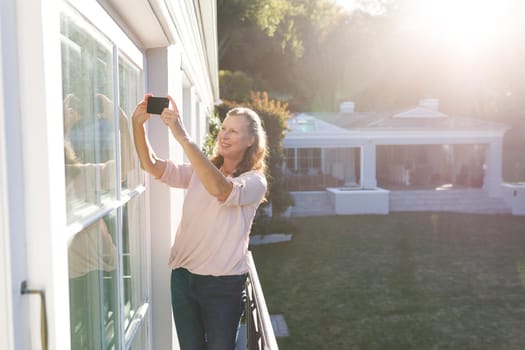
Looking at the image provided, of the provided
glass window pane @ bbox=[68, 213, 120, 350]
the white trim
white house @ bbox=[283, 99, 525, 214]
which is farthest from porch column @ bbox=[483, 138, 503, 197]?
the white trim

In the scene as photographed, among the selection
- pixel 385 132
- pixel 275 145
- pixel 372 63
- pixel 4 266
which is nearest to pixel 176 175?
pixel 4 266

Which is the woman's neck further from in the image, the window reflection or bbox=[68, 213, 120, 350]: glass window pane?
bbox=[68, 213, 120, 350]: glass window pane

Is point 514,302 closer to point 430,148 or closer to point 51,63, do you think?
point 51,63

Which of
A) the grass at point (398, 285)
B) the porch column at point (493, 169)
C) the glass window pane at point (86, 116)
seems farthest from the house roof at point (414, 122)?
the glass window pane at point (86, 116)

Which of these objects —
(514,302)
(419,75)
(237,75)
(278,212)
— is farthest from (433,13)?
(514,302)

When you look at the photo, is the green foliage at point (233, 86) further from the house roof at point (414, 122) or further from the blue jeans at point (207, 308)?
the blue jeans at point (207, 308)

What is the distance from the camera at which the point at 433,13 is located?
113 feet

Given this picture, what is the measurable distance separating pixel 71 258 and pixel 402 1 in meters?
38.5

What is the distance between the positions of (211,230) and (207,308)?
34 cm

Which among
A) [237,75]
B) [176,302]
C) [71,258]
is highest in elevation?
[237,75]

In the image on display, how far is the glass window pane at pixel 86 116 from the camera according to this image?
1.14 meters

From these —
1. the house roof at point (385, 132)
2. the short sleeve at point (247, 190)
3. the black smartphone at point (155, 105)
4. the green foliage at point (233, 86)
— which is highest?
the green foliage at point (233, 86)

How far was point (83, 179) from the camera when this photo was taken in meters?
1.28

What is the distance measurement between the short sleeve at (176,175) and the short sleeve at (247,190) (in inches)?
11.3
